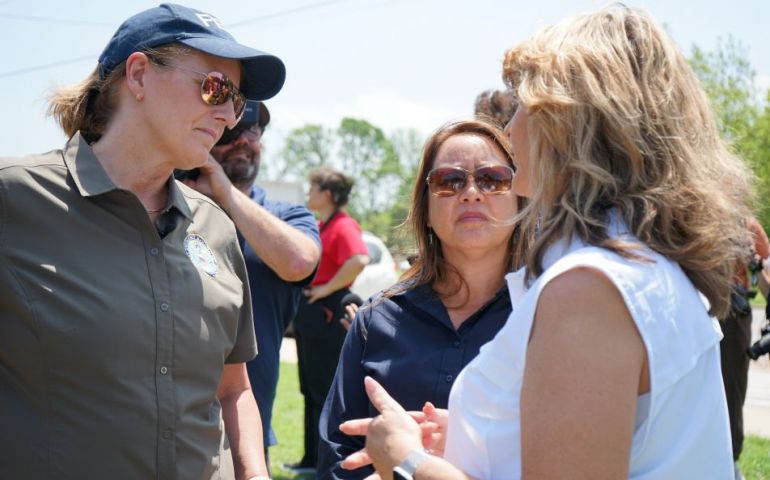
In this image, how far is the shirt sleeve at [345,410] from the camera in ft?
7.95

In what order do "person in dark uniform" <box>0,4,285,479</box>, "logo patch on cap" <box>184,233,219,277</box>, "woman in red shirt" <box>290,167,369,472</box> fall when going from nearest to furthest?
"person in dark uniform" <box>0,4,285,479</box>
"logo patch on cap" <box>184,233,219,277</box>
"woman in red shirt" <box>290,167,369,472</box>

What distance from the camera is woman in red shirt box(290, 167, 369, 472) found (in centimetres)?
612

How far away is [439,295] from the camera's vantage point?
270 centimetres

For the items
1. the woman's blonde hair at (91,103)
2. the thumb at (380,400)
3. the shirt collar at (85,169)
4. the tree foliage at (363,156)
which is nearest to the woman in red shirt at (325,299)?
the woman's blonde hair at (91,103)

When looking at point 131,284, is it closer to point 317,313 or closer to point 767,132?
point 317,313

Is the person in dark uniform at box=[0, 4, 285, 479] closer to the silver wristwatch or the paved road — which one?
the silver wristwatch

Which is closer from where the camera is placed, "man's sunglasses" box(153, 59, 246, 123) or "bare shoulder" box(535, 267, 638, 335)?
"bare shoulder" box(535, 267, 638, 335)

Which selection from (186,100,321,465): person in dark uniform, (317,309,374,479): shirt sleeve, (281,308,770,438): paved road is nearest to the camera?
(317,309,374,479): shirt sleeve

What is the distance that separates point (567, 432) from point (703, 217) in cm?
52

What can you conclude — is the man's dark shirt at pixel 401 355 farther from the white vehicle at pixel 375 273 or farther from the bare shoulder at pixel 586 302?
the white vehicle at pixel 375 273

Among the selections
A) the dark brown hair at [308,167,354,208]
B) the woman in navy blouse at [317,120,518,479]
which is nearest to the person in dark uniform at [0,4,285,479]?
the woman in navy blouse at [317,120,518,479]

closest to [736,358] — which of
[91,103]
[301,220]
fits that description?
[301,220]

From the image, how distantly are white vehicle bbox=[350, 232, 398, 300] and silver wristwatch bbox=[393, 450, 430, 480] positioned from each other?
1107 cm

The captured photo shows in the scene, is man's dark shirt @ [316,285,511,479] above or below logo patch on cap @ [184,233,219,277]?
below
